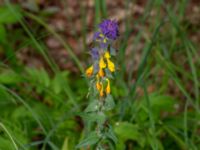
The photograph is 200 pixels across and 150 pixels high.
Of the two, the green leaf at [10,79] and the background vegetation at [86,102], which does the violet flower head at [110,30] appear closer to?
the background vegetation at [86,102]

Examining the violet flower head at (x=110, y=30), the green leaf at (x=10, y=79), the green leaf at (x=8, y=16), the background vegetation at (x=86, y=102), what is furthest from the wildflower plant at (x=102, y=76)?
the green leaf at (x=8, y=16)

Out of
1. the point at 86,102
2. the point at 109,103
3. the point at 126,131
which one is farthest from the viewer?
the point at 86,102

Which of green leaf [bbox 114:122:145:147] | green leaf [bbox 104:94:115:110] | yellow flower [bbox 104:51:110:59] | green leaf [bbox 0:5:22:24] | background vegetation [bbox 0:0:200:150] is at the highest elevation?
green leaf [bbox 0:5:22:24]

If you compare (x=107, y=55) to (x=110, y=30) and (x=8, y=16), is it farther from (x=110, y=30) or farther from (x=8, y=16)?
(x=8, y=16)

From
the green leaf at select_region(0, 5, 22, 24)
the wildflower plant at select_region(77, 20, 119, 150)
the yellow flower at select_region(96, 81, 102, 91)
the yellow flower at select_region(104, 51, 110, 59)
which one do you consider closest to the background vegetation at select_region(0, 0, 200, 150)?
the green leaf at select_region(0, 5, 22, 24)

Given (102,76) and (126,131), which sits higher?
(126,131)

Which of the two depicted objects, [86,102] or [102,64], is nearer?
[102,64]

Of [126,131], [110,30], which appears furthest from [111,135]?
[126,131]

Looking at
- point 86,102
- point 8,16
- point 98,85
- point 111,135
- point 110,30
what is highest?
point 8,16

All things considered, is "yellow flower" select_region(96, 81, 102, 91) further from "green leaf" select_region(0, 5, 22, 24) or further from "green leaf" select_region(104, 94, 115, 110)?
"green leaf" select_region(0, 5, 22, 24)
